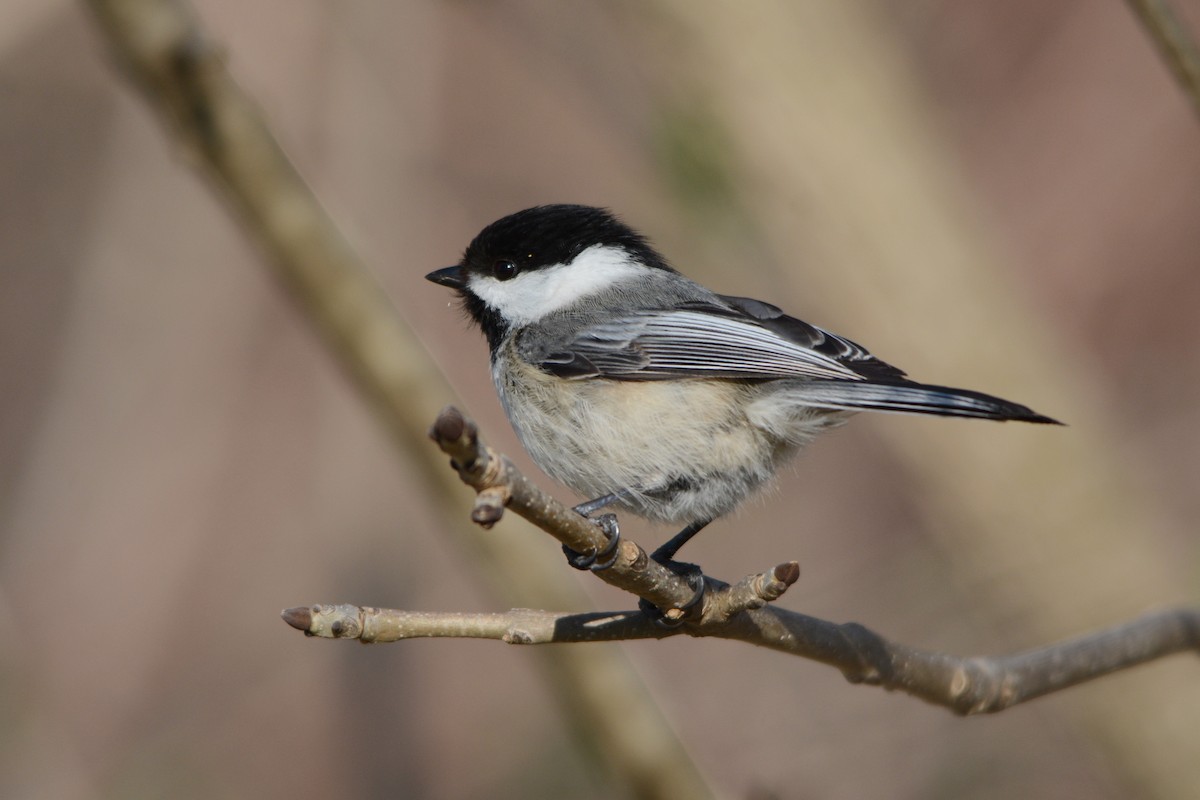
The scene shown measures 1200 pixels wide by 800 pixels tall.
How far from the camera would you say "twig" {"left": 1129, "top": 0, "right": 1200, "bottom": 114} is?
79.6 inches

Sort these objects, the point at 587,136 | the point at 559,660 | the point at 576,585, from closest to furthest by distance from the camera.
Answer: the point at 559,660
the point at 576,585
the point at 587,136

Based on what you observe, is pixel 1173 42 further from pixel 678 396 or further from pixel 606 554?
pixel 606 554

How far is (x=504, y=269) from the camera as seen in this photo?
8.81ft

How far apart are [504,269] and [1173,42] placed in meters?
1.46

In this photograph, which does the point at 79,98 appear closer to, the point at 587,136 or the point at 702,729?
the point at 587,136

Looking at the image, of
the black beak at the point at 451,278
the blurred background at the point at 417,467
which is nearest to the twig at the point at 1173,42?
the black beak at the point at 451,278

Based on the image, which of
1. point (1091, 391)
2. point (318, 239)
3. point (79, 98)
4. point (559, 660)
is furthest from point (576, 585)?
point (79, 98)

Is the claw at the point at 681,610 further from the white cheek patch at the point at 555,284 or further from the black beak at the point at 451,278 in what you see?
the black beak at the point at 451,278

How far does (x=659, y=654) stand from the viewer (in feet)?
14.0

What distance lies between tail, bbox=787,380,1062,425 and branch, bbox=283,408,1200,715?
0.40 m

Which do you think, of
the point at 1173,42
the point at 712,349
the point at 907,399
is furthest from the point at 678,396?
the point at 1173,42

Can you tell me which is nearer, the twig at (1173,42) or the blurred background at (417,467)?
the twig at (1173,42)

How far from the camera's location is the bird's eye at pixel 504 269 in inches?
106

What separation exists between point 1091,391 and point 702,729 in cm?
184
